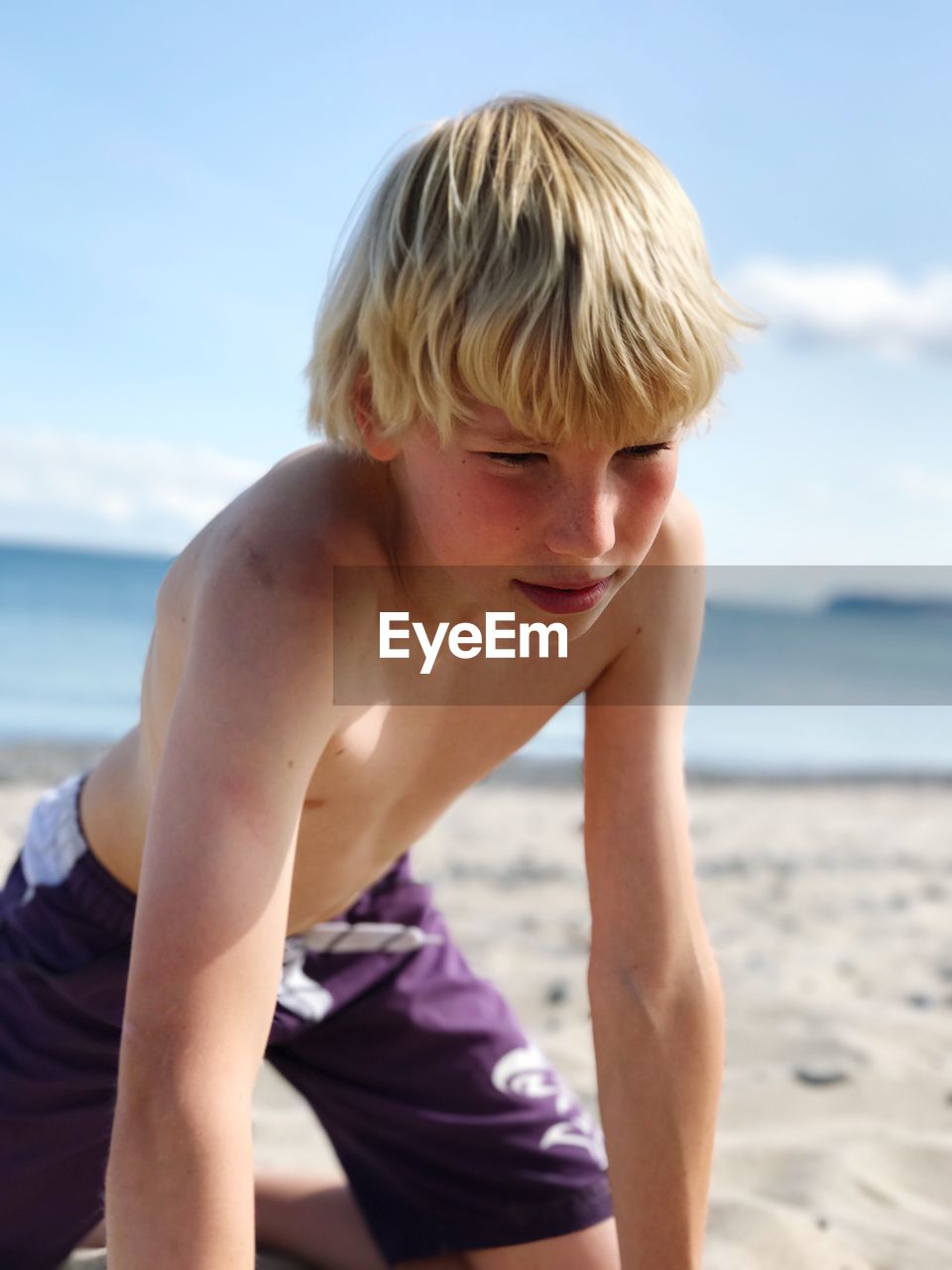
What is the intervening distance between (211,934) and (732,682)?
17828mm

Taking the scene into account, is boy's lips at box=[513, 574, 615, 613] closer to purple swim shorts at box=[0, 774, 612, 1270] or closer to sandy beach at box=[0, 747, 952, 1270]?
purple swim shorts at box=[0, 774, 612, 1270]

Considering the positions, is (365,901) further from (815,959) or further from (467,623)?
(815,959)

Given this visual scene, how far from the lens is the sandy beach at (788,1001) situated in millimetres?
2332

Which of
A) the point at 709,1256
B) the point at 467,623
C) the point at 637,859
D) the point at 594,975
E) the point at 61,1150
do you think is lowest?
the point at 709,1256

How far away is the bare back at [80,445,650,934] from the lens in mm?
1614

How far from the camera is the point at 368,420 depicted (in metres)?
1.58

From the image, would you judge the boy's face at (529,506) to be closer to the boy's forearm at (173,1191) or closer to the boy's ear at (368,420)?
the boy's ear at (368,420)

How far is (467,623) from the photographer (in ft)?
5.92

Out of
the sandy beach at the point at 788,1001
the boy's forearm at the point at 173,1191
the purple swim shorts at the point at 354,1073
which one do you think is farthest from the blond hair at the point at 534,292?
the sandy beach at the point at 788,1001

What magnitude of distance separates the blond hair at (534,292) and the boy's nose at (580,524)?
0.06m

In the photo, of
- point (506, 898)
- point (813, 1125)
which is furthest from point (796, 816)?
point (813, 1125)

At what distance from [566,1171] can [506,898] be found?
2526mm

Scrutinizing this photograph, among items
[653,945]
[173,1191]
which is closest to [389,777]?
[653,945]

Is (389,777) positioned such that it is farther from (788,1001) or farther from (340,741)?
(788,1001)
